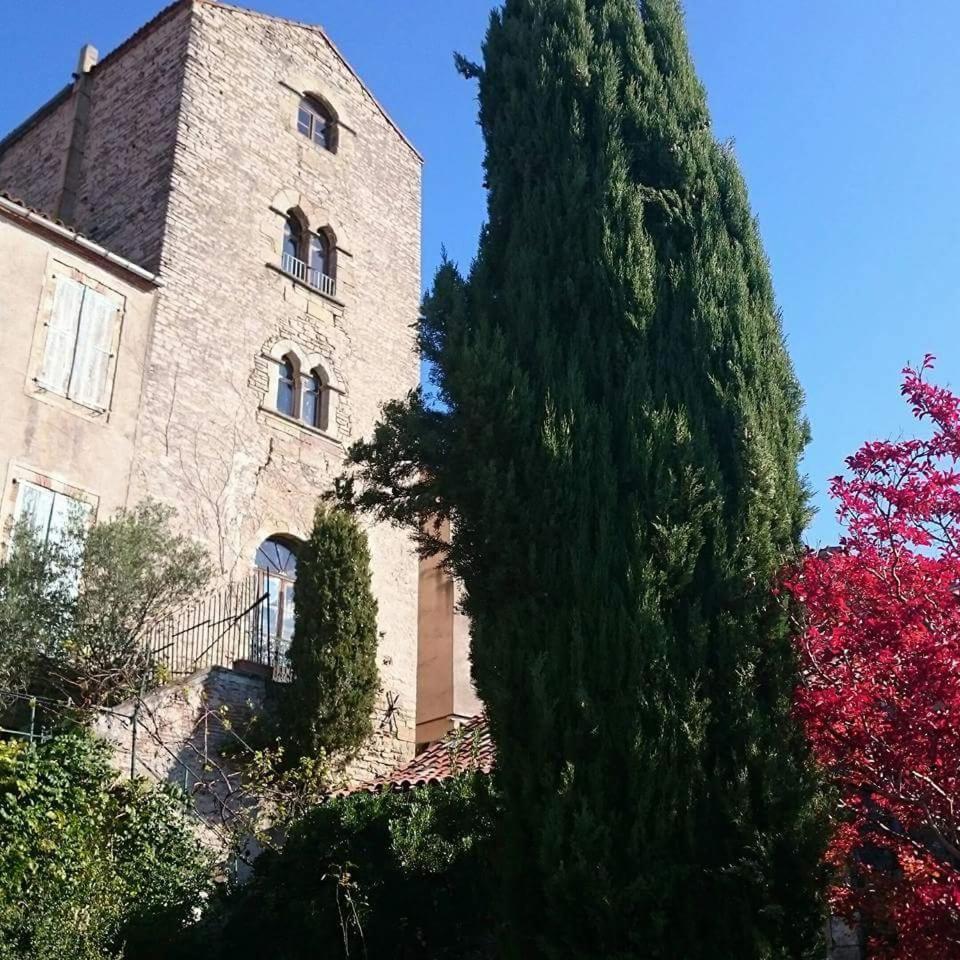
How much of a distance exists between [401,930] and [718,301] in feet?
20.3

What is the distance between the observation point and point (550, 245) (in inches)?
384

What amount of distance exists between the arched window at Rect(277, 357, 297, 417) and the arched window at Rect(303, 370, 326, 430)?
0.17 m

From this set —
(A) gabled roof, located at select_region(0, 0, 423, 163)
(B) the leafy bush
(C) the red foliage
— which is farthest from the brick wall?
(C) the red foliage

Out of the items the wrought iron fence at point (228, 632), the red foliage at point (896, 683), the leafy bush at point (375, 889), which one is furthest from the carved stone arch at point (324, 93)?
the red foliage at point (896, 683)

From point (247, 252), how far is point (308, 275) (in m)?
1.25

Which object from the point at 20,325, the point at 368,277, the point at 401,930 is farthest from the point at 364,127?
the point at 401,930

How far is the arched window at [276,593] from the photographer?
14875 mm

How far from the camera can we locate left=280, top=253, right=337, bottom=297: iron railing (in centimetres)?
1797

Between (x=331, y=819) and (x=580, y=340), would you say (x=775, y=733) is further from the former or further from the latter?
(x=331, y=819)

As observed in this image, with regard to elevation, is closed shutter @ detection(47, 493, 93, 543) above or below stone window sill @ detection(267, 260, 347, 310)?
below

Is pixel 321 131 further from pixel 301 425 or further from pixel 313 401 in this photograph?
pixel 301 425

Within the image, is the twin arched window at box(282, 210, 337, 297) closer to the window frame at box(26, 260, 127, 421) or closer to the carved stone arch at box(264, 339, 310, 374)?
the carved stone arch at box(264, 339, 310, 374)

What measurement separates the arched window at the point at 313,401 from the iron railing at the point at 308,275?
1635 mm

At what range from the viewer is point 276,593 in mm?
15531
